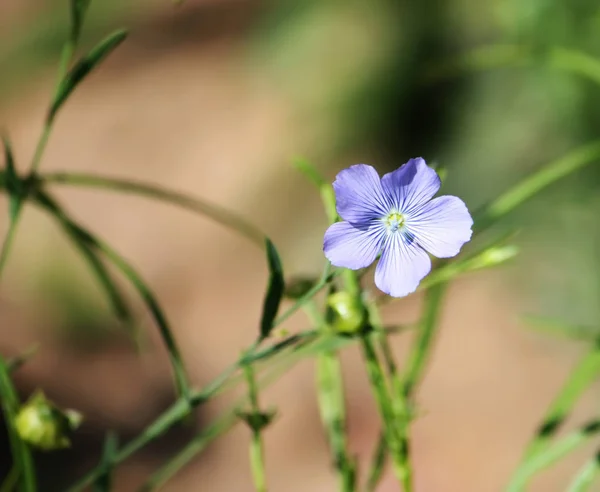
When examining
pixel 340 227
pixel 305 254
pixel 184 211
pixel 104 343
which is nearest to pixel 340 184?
pixel 340 227

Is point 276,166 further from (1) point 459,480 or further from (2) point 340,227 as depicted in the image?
(2) point 340,227

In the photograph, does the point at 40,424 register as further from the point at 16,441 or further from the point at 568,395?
the point at 568,395

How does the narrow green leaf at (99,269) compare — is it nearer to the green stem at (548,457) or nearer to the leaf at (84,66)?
the leaf at (84,66)

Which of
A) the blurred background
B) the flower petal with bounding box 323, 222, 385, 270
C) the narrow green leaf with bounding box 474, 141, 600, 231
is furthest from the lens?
the blurred background

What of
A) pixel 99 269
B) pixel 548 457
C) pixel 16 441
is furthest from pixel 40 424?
pixel 548 457

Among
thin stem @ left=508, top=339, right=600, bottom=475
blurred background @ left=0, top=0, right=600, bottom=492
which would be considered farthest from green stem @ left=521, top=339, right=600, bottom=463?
blurred background @ left=0, top=0, right=600, bottom=492

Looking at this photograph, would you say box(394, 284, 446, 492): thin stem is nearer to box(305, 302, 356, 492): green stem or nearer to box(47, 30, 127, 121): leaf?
box(305, 302, 356, 492): green stem
